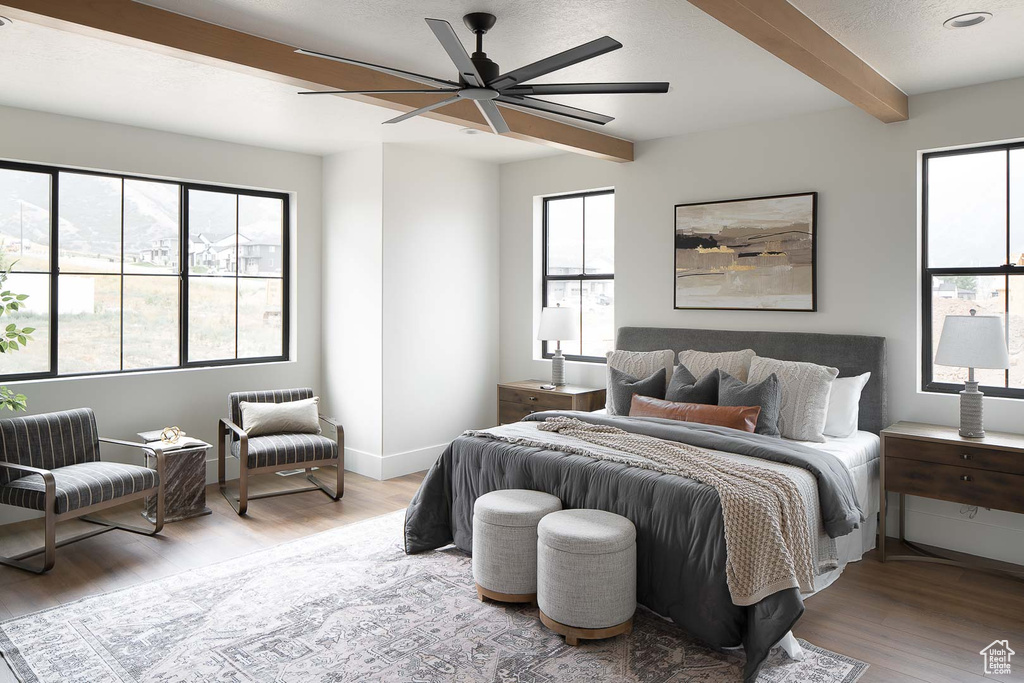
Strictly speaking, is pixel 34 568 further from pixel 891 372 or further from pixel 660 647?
pixel 891 372

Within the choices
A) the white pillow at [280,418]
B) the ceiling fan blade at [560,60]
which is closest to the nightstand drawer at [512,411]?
the white pillow at [280,418]

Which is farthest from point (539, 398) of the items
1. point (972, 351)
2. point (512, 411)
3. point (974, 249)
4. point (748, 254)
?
point (974, 249)

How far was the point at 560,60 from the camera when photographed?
251 cm

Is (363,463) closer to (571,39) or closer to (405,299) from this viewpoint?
→ (405,299)

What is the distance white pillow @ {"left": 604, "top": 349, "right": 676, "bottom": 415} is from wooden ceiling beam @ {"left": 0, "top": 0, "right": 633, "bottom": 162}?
1.99 meters

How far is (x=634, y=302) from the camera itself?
549cm

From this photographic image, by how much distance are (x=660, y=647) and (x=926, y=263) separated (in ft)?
9.50

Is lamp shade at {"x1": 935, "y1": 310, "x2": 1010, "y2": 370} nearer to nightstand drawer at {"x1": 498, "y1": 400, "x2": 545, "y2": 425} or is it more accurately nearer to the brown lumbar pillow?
the brown lumbar pillow

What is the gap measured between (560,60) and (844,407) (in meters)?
2.79

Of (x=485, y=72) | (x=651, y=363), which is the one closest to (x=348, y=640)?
(x=485, y=72)

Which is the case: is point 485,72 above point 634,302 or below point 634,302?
above

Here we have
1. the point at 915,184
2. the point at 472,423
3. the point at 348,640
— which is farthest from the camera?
the point at 472,423

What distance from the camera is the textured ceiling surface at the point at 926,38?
2.87m

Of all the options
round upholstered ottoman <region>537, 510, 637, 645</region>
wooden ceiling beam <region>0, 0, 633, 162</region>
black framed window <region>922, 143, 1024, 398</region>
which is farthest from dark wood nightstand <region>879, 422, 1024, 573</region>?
wooden ceiling beam <region>0, 0, 633, 162</region>
